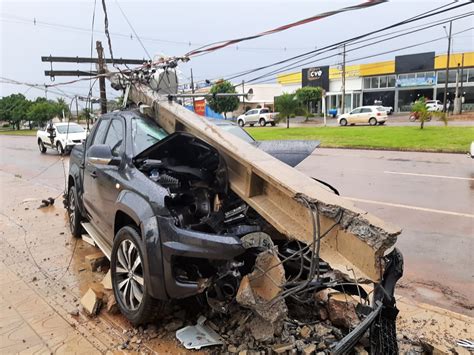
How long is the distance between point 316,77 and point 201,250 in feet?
197

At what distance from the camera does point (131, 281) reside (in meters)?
3.71

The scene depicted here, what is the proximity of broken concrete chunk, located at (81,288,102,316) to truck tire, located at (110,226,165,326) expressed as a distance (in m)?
0.27

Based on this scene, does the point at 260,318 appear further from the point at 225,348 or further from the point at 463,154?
the point at 463,154

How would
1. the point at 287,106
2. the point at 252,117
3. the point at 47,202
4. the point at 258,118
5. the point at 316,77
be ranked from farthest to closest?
the point at 316,77
the point at 252,117
the point at 258,118
the point at 287,106
the point at 47,202

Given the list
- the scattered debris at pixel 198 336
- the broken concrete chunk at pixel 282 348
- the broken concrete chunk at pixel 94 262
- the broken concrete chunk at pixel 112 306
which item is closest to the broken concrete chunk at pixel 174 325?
the scattered debris at pixel 198 336

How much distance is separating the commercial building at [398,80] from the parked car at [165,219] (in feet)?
165

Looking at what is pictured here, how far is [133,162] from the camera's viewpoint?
4.09m

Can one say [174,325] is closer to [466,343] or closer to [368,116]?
[466,343]

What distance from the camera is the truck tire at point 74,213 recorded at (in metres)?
6.33

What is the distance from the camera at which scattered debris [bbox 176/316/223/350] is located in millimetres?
3361

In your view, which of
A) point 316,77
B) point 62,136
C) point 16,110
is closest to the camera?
point 62,136

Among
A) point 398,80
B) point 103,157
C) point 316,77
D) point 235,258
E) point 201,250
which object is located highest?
point 316,77

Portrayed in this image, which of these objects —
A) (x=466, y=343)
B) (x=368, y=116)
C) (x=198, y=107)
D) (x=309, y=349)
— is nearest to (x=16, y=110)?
(x=368, y=116)

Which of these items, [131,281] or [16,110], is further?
[16,110]
